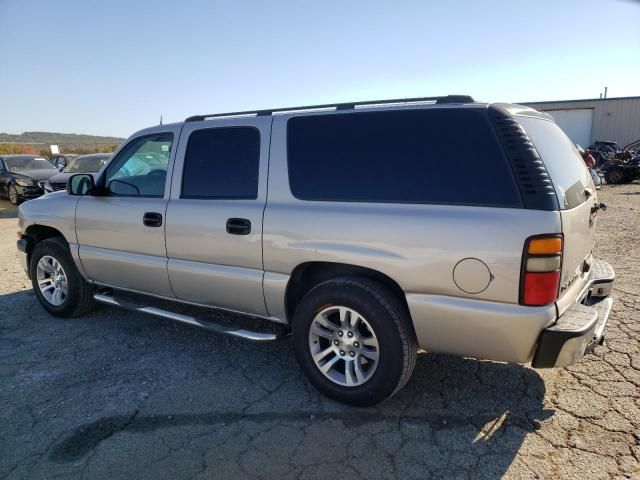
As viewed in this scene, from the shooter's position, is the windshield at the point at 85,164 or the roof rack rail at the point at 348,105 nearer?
the roof rack rail at the point at 348,105

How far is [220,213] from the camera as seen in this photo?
346 centimetres

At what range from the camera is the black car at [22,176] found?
49.1 feet

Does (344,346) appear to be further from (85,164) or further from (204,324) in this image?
(85,164)

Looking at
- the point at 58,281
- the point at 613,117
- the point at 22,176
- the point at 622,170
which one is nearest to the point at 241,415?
the point at 58,281

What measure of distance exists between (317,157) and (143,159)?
1962 millimetres

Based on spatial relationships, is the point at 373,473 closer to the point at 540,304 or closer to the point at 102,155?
the point at 540,304

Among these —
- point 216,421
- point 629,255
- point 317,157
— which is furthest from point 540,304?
point 629,255

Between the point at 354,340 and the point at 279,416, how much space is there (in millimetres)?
690

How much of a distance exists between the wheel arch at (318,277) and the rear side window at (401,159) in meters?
0.46

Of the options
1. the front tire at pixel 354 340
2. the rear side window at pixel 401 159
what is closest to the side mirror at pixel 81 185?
the rear side window at pixel 401 159

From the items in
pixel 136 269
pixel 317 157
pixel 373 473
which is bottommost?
pixel 373 473

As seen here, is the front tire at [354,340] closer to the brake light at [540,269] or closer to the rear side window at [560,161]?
the brake light at [540,269]

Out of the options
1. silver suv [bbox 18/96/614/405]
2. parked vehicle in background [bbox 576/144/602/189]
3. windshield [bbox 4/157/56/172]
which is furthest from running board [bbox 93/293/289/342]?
windshield [bbox 4/157/56/172]

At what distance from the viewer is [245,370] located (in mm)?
3621
